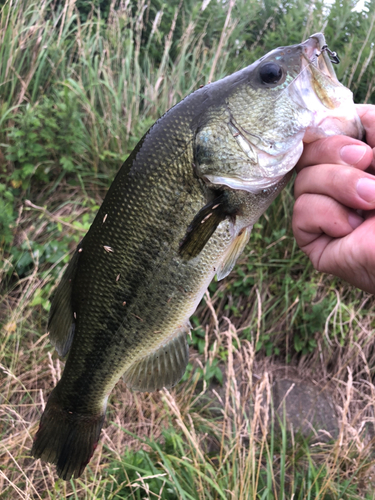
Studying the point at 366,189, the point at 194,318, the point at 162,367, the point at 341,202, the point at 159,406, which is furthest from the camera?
the point at 194,318

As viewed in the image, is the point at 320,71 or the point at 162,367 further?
the point at 162,367

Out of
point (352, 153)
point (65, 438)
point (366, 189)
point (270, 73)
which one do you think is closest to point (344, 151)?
point (352, 153)

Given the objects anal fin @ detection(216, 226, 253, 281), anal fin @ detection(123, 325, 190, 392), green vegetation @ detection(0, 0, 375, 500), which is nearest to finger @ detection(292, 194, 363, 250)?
anal fin @ detection(216, 226, 253, 281)

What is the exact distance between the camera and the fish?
121cm

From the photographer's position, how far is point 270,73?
1.22m

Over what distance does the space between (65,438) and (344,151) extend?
153 cm

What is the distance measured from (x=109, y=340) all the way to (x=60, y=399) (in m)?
0.36

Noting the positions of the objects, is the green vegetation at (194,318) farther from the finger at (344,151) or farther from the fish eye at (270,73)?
the fish eye at (270,73)

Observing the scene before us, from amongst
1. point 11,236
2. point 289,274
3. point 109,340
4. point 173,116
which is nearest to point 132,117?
point 11,236

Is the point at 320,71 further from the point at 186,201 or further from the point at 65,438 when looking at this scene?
the point at 65,438

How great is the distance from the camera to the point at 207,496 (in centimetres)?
187

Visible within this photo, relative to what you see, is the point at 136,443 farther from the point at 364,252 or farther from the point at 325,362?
the point at 364,252

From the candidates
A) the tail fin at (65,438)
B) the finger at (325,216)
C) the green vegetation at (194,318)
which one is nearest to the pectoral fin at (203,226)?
A: the finger at (325,216)

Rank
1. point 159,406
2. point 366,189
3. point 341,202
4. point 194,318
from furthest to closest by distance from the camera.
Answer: point 194,318 → point 159,406 → point 341,202 → point 366,189
